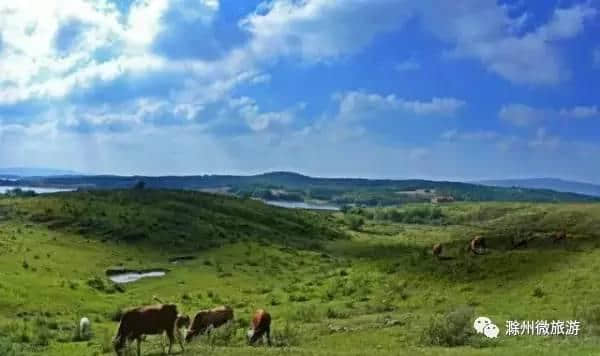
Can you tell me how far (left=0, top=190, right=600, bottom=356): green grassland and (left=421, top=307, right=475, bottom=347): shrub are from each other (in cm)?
6

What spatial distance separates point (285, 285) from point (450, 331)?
32243 mm

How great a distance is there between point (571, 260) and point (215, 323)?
24067 millimetres

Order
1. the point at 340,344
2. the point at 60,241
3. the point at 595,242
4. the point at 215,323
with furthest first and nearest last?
the point at 60,241, the point at 595,242, the point at 215,323, the point at 340,344

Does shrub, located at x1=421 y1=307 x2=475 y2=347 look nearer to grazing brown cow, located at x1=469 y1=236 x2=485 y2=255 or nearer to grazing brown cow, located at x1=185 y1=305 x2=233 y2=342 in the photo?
grazing brown cow, located at x1=185 y1=305 x2=233 y2=342

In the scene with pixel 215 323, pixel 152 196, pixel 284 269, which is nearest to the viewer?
pixel 215 323

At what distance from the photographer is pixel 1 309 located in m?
39.4

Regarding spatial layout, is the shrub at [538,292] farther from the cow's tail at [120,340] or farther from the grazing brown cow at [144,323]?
the cow's tail at [120,340]

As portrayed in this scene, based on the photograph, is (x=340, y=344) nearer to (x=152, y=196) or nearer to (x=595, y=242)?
(x=595, y=242)

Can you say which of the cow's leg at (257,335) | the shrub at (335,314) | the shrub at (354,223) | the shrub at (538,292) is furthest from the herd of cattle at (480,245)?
the shrub at (354,223)

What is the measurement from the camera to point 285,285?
54.5 meters

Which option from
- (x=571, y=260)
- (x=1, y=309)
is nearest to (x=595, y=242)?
(x=571, y=260)

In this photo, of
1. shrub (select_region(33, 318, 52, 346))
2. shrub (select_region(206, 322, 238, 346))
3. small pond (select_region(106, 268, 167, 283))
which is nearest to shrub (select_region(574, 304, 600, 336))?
shrub (select_region(206, 322, 238, 346))

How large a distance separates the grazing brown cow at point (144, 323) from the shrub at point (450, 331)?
963cm

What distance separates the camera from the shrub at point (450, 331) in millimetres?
23156
